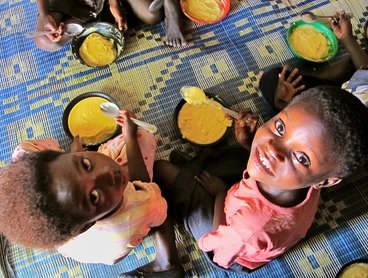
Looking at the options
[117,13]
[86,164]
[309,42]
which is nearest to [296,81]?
[309,42]

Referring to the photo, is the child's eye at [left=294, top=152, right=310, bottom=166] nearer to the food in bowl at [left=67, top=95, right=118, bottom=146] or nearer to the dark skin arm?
the dark skin arm

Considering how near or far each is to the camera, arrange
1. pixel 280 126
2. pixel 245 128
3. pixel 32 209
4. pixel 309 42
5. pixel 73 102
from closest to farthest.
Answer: pixel 32 209
pixel 280 126
pixel 245 128
pixel 73 102
pixel 309 42

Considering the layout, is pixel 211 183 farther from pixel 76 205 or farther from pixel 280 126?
pixel 76 205

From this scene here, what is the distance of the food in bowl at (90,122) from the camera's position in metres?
1.28

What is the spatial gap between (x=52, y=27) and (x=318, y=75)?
99cm

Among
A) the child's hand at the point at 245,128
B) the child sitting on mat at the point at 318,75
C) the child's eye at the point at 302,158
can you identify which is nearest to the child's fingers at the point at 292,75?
the child sitting on mat at the point at 318,75

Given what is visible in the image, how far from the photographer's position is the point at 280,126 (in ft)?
2.79

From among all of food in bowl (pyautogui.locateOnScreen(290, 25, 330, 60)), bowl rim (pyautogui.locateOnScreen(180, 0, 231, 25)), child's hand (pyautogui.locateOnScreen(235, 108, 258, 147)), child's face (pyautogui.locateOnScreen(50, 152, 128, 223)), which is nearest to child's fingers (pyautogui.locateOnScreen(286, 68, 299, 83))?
food in bowl (pyautogui.locateOnScreen(290, 25, 330, 60))

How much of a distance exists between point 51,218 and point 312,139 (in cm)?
55

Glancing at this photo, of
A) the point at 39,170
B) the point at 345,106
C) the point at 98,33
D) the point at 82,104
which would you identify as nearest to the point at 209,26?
the point at 98,33

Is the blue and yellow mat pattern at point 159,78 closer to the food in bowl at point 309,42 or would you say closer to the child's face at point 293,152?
the food in bowl at point 309,42

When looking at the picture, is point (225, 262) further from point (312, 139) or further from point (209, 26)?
point (209, 26)

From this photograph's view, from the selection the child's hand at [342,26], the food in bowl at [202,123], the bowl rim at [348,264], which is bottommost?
the bowl rim at [348,264]

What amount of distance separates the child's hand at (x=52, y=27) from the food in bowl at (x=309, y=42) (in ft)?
2.86
